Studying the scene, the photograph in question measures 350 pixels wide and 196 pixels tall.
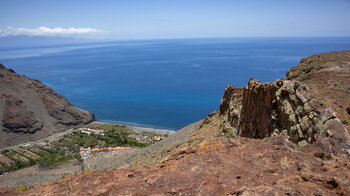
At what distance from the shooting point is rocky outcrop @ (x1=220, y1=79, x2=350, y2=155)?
11.4m

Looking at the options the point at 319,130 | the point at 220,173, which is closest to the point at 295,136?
the point at 319,130

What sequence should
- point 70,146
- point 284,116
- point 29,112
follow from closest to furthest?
1. point 284,116
2. point 70,146
3. point 29,112

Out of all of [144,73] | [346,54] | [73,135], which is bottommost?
[73,135]

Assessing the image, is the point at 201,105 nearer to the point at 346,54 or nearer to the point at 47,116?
the point at 47,116

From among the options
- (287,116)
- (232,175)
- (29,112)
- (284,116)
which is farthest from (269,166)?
(29,112)

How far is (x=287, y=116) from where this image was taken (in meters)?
13.7

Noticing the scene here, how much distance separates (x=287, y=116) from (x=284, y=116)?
0.36 meters

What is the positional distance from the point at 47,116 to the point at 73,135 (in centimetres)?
1792

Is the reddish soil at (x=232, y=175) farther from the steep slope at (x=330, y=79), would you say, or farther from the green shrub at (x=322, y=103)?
the steep slope at (x=330, y=79)

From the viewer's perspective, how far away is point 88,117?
88.4 m

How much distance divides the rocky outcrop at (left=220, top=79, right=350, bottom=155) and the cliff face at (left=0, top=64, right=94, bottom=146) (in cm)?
7240

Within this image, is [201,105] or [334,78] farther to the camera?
[201,105]

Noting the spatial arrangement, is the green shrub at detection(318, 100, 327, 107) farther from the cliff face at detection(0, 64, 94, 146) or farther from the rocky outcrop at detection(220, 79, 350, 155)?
the cliff face at detection(0, 64, 94, 146)

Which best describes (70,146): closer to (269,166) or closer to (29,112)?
(29,112)
